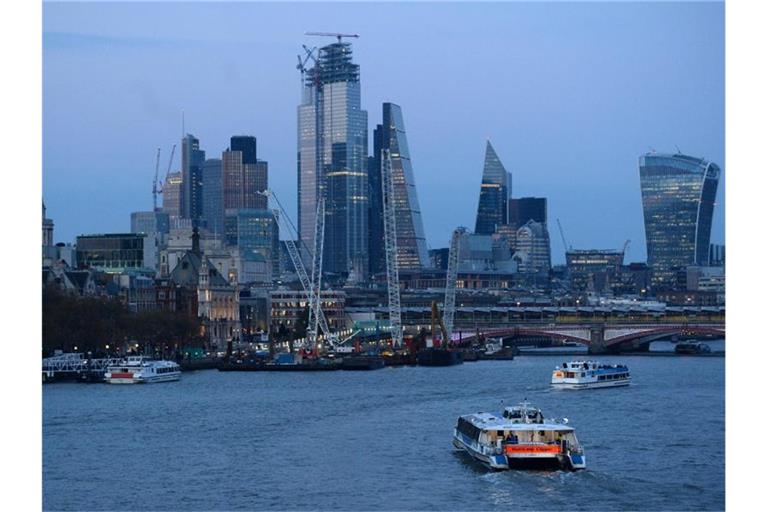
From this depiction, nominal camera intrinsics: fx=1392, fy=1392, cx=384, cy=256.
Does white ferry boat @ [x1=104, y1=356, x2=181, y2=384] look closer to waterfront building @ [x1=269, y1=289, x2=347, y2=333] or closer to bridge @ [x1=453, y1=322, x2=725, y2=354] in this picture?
bridge @ [x1=453, y1=322, x2=725, y2=354]

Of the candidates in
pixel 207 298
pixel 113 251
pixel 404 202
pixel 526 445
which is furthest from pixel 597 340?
pixel 404 202

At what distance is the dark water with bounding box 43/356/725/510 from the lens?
53.7 ft

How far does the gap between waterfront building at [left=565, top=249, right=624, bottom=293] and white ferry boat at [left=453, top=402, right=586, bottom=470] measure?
13996cm

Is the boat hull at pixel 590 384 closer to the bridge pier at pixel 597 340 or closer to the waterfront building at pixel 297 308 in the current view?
the bridge pier at pixel 597 340

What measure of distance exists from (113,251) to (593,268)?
9072 centimetres

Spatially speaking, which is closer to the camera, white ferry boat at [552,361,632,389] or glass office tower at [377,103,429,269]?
white ferry boat at [552,361,632,389]

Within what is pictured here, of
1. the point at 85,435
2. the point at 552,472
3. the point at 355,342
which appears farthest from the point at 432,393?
the point at 355,342

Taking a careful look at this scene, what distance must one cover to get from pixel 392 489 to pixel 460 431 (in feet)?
15.3

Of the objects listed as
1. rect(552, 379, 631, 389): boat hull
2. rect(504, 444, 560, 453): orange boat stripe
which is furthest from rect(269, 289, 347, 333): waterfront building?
rect(504, 444, 560, 453): orange boat stripe
